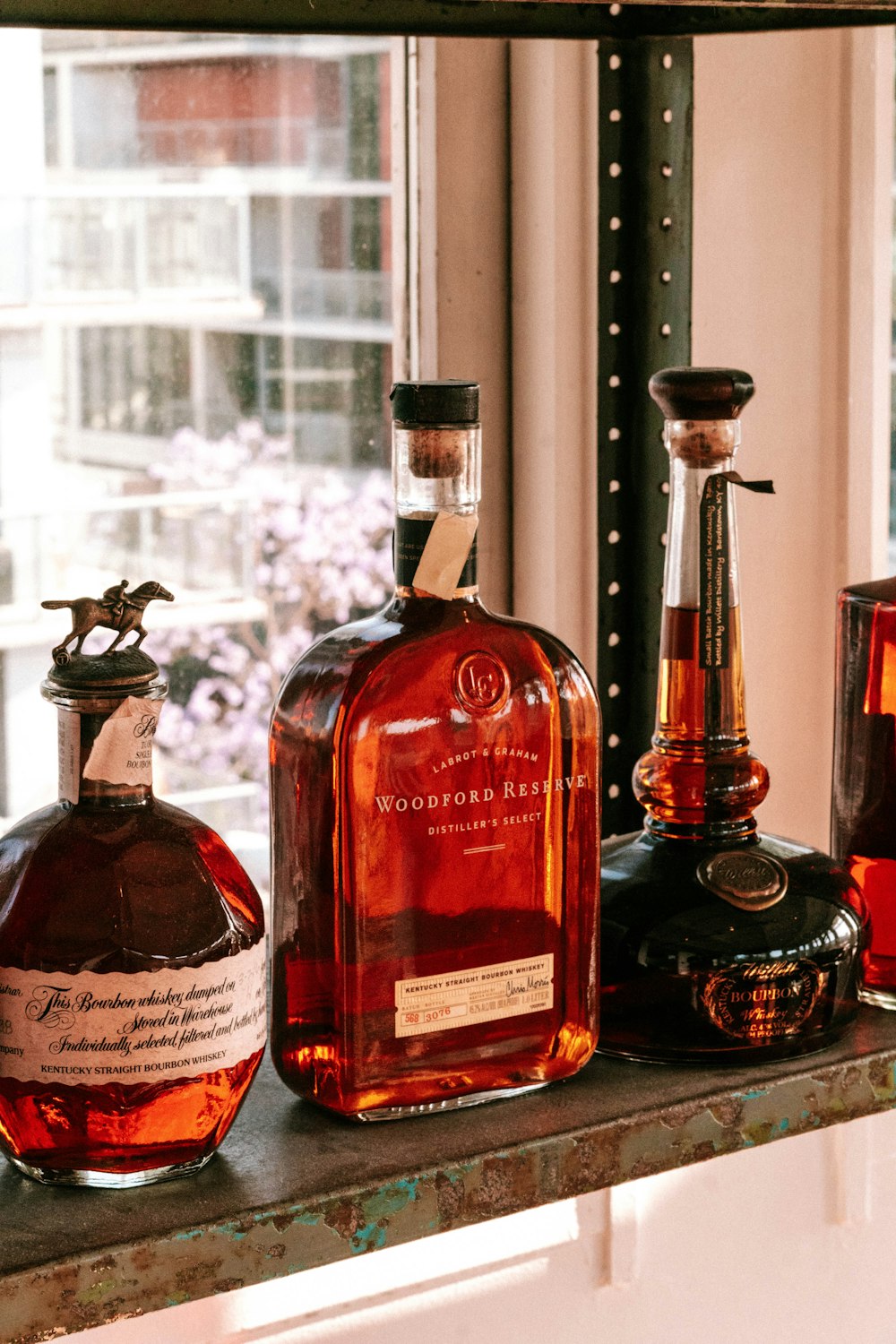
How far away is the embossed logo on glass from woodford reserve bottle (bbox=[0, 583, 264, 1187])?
0.34ft

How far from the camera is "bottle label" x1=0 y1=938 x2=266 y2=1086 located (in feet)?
1.79

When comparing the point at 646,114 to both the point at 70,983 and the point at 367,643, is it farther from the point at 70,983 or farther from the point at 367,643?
the point at 70,983

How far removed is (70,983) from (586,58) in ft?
2.46

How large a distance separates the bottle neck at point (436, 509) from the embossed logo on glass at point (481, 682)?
29 mm

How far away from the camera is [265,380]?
3.49ft

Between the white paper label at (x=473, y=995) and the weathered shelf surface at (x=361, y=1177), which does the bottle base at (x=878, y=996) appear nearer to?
the weathered shelf surface at (x=361, y=1177)

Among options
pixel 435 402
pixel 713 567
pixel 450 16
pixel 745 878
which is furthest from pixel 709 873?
pixel 450 16

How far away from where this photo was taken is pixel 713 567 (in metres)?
0.71

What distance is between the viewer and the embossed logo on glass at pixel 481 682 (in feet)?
2.02

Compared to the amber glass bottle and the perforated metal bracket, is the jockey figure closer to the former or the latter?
the amber glass bottle

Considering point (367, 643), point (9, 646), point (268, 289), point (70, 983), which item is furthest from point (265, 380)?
point (70, 983)

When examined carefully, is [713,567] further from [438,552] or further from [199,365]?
[199,365]

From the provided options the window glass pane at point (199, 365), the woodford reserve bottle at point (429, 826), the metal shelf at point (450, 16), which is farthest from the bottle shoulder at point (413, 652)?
the window glass pane at point (199, 365)

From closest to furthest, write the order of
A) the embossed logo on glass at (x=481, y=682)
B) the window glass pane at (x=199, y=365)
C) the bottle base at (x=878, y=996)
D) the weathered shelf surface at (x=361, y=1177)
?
1. the weathered shelf surface at (x=361, y=1177)
2. the embossed logo on glass at (x=481, y=682)
3. the bottle base at (x=878, y=996)
4. the window glass pane at (x=199, y=365)
